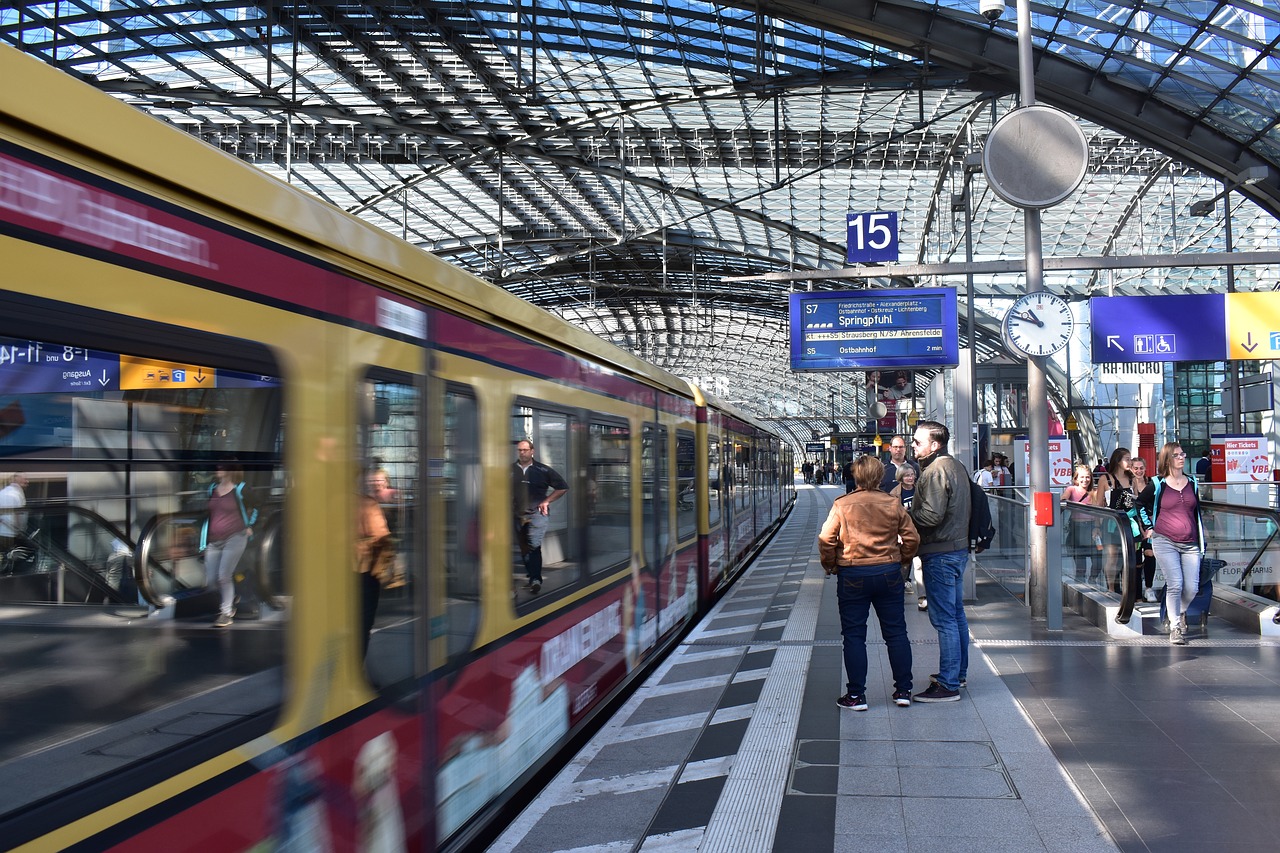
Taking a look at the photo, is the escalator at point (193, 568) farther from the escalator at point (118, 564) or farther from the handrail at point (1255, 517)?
the handrail at point (1255, 517)

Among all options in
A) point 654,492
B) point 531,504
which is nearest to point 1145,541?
point 654,492

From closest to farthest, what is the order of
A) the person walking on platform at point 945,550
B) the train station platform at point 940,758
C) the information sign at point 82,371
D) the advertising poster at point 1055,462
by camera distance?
the information sign at point 82,371 → the train station platform at point 940,758 → the person walking on platform at point 945,550 → the advertising poster at point 1055,462

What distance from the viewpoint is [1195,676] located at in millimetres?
7875

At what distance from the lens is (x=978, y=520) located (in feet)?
24.0

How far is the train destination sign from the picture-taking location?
596 inches

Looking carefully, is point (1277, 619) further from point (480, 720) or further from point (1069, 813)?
point (480, 720)

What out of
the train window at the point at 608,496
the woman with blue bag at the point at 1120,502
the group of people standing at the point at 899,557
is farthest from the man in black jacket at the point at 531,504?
the woman with blue bag at the point at 1120,502

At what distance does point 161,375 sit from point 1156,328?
599 inches

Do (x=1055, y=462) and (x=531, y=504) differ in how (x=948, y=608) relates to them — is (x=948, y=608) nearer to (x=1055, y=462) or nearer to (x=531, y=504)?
(x=531, y=504)

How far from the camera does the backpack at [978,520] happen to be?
7293 mm

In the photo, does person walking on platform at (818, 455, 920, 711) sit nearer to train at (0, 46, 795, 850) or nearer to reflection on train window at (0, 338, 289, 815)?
train at (0, 46, 795, 850)

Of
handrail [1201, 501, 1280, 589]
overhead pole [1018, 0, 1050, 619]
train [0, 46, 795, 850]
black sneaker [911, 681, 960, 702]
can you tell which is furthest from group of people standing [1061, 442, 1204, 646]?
train [0, 46, 795, 850]

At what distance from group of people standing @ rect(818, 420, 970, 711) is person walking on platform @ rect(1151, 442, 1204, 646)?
2781 millimetres

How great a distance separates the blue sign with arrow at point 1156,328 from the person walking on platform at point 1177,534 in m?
6.43
